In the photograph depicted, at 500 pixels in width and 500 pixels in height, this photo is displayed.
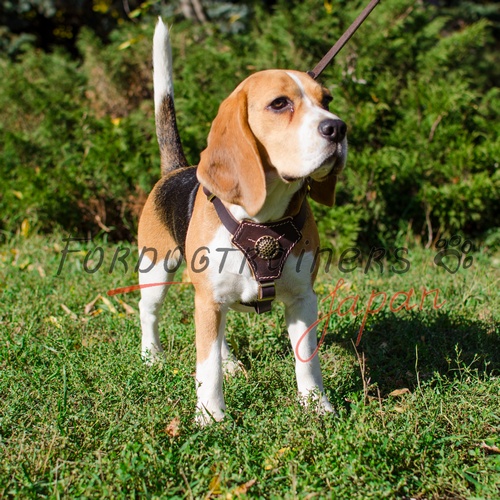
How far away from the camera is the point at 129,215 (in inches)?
258

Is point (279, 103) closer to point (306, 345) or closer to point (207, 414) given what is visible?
point (306, 345)

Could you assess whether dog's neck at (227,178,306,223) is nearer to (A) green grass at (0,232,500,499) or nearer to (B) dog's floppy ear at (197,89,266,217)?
(B) dog's floppy ear at (197,89,266,217)

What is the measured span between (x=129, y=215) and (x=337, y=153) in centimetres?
431

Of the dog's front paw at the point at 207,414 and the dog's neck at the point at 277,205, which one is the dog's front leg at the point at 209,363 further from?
the dog's neck at the point at 277,205

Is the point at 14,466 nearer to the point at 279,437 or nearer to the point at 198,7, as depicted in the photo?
the point at 279,437

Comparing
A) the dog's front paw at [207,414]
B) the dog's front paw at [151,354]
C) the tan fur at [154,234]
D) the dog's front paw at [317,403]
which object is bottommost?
the dog's front paw at [151,354]

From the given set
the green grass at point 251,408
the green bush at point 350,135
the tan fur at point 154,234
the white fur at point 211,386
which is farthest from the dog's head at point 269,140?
the green bush at point 350,135

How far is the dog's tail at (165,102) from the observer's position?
382 cm

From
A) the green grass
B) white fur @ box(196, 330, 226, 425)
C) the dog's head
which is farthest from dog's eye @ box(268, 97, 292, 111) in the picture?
the green grass

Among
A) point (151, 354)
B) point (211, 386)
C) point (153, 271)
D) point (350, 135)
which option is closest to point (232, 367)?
point (151, 354)

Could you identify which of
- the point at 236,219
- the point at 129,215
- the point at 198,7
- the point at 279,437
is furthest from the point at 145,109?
the point at 279,437

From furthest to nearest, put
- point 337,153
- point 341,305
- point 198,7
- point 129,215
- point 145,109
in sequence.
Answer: point 198,7 → point 145,109 → point 129,215 → point 341,305 → point 337,153

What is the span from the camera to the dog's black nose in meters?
2.56

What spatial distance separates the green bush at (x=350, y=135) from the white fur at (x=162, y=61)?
Result: 1.95m
